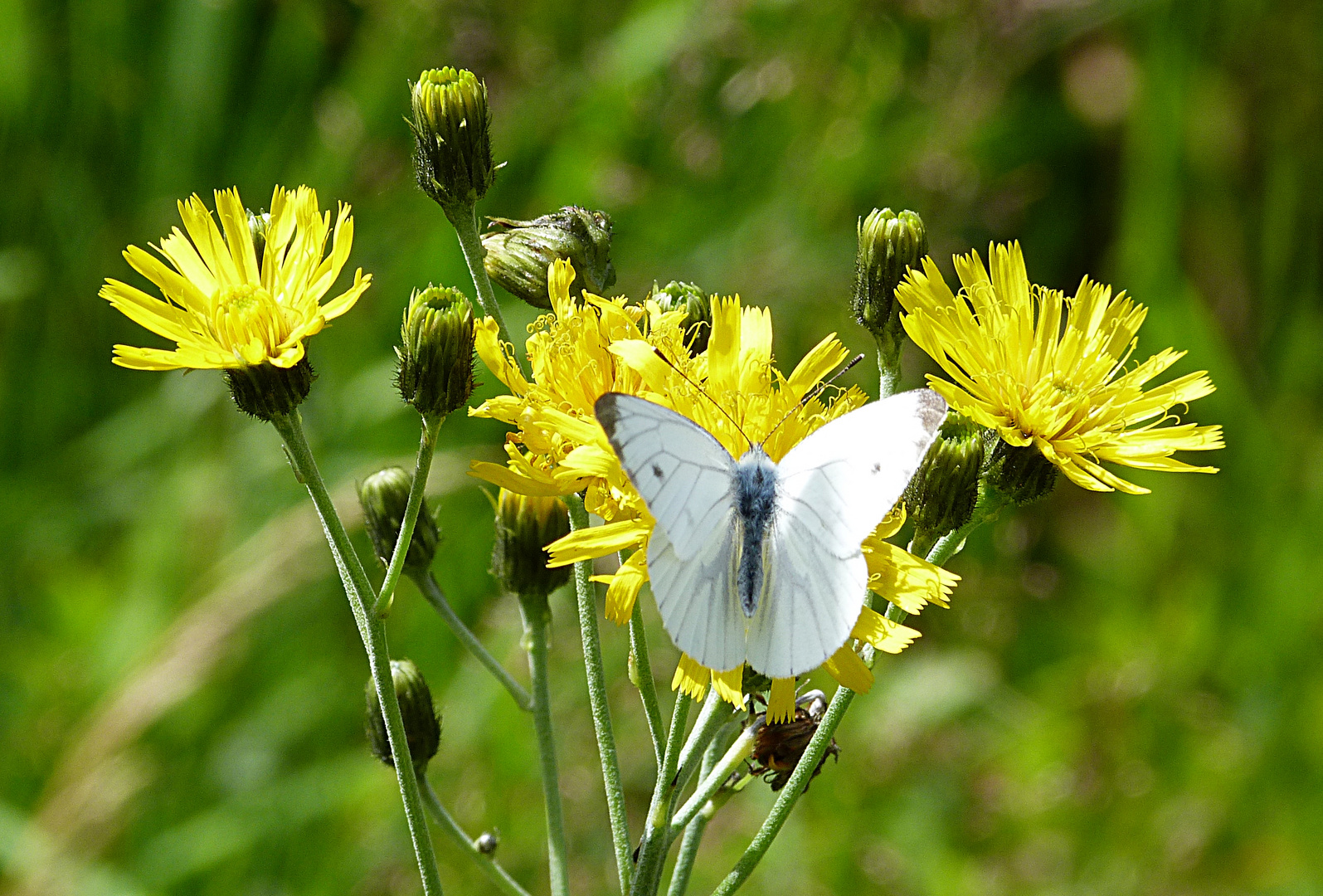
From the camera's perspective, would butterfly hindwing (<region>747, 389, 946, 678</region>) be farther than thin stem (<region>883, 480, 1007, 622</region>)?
No

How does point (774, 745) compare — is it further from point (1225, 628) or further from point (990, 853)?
point (1225, 628)

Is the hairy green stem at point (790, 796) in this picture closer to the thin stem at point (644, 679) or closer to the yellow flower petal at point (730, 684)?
the yellow flower petal at point (730, 684)

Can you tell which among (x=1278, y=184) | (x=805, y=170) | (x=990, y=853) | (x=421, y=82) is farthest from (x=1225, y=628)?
(x=421, y=82)

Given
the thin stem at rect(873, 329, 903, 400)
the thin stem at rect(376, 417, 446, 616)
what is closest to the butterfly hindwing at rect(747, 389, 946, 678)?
the thin stem at rect(873, 329, 903, 400)

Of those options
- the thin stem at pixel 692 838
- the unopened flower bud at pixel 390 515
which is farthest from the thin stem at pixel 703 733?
the unopened flower bud at pixel 390 515

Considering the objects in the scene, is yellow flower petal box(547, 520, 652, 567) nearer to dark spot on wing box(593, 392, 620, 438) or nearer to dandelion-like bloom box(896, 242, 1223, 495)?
dark spot on wing box(593, 392, 620, 438)

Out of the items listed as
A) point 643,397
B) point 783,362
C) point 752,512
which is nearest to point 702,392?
point 643,397

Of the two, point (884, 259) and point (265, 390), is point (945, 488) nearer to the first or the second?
point (884, 259)
